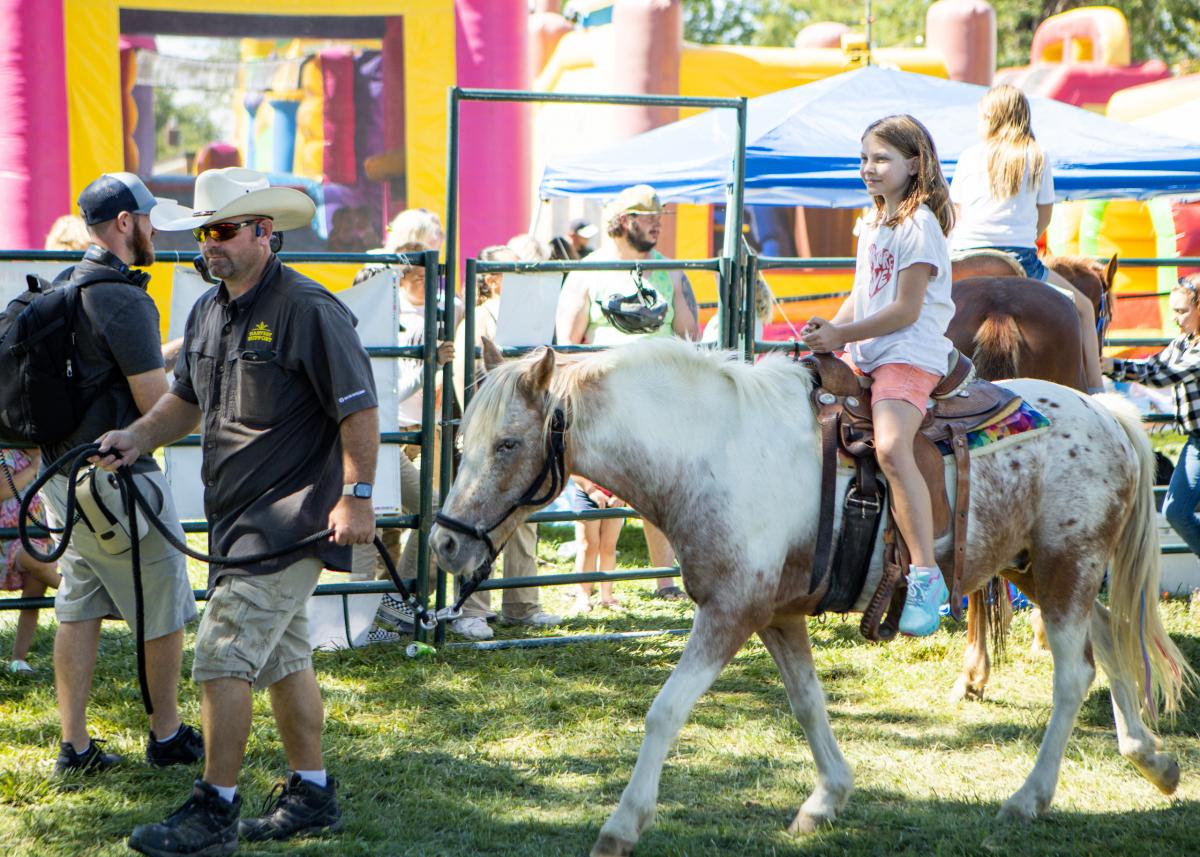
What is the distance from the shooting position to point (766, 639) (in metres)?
4.02

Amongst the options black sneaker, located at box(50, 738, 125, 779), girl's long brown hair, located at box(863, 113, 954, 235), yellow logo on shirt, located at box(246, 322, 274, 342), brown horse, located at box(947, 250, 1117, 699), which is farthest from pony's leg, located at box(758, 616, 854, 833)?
black sneaker, located at box(50, 738, 125, 779)

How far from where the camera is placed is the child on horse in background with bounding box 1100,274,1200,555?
5.89 m

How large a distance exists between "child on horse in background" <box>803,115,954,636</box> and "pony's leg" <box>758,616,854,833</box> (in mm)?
367

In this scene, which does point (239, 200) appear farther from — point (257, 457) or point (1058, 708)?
point (1058, 708)

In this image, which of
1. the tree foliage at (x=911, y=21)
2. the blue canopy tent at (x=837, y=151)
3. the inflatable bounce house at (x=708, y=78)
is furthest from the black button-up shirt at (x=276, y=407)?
the tree foliage at (x=911, y=21)

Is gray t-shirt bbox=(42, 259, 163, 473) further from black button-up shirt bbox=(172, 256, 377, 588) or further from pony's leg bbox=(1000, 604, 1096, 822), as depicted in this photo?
pony's leg bbox=(1000, 604, 1096, 822)

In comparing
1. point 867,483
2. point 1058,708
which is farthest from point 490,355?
point 1058,708

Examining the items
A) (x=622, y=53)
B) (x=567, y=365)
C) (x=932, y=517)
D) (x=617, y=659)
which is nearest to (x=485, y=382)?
(x=567, y=365)

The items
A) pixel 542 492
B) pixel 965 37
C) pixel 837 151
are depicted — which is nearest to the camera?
pixel 542 492

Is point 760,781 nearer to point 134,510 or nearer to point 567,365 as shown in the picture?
point 567,365

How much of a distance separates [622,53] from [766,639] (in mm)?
12778

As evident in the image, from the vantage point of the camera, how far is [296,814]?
147 inches

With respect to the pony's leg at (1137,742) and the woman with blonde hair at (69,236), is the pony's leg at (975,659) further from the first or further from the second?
the woman with blonde hair at (69,236)

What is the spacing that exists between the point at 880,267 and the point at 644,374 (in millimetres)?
791
